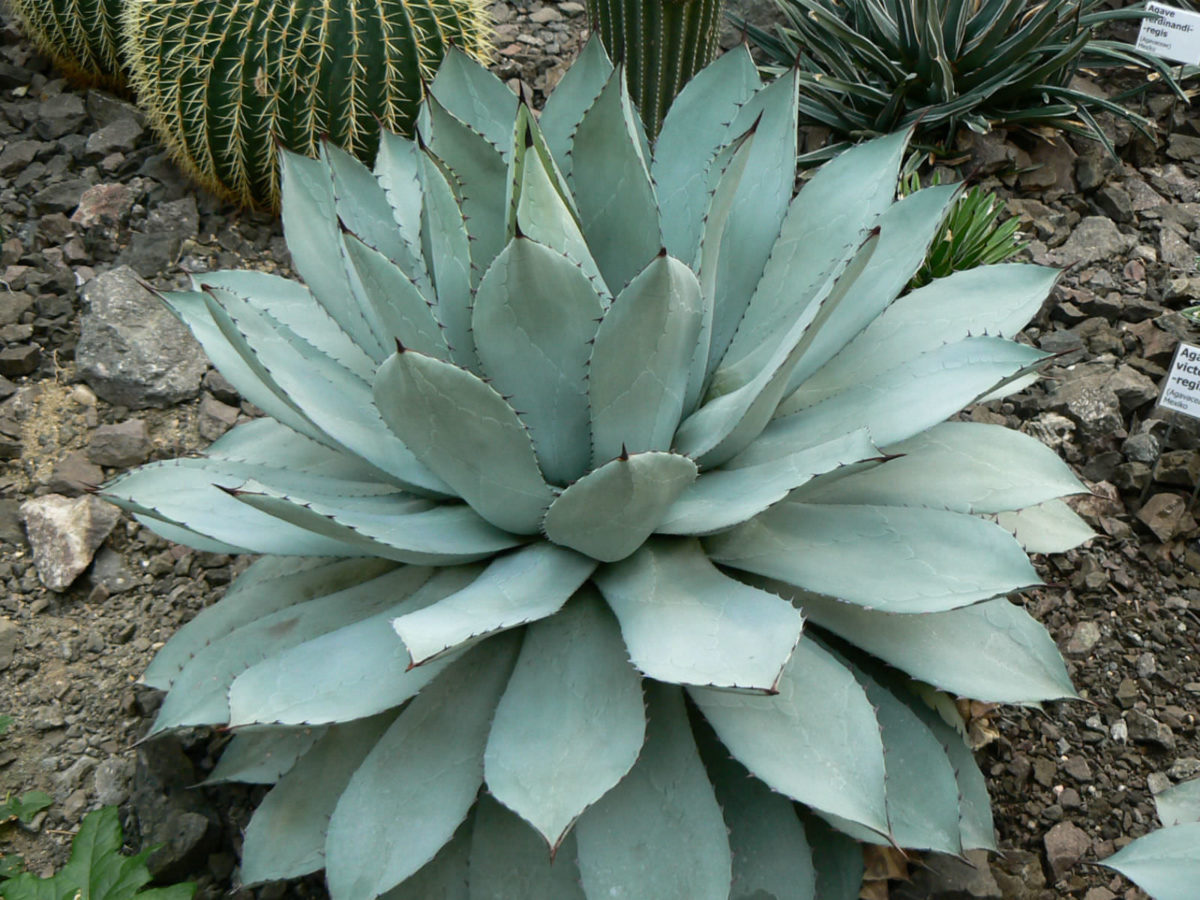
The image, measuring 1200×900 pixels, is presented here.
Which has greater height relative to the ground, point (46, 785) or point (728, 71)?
point (728, 71)

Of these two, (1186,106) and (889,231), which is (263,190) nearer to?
(889,231)

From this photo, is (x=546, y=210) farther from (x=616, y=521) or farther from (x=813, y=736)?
(x=813, y=736)

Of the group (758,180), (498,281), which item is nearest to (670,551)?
(498,281)

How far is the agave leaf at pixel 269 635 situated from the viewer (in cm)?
154

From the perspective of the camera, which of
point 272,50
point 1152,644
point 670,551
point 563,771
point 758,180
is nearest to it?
point 563,771

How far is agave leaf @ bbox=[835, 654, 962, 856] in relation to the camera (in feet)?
4.64

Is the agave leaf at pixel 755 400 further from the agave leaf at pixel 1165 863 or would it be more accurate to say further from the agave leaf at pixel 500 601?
the agave leaf at pixel 1165 863

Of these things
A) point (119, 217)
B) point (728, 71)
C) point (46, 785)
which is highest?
point (728, 71)

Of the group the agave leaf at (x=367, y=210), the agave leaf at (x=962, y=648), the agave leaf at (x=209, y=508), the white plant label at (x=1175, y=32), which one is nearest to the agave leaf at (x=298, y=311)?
the agave leaf at (x=367, y=210)

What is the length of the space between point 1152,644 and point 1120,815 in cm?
41

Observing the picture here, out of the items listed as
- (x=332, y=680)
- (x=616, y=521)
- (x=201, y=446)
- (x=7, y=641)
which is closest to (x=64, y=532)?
(x=7, y=641)

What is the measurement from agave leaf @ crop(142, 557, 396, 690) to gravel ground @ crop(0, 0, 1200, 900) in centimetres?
27

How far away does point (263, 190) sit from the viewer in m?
3.08

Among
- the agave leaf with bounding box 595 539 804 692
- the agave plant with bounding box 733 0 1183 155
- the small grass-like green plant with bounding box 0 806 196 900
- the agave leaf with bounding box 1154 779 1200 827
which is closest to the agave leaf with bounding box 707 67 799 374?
the agave leaf with bounding box 595 539 804 692
